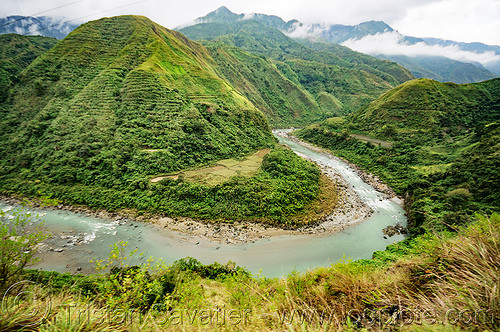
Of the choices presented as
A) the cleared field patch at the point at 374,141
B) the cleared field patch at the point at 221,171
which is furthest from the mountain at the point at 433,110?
the cleared field patch at the point at 221,171

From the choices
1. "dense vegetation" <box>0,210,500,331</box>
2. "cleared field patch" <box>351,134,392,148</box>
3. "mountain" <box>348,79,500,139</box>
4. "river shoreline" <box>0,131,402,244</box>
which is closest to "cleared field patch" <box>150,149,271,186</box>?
"river shoreline" <box>0,131,402,244</box>

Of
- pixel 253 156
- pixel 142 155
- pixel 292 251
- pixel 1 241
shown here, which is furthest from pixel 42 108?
A: pixel 292 251

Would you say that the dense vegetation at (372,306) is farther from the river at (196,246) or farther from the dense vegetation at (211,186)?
the river at (196,246)

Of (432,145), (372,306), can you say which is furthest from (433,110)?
(372,306)

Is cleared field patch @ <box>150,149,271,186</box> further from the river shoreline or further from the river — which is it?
the river

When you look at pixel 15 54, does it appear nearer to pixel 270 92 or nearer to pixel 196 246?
pixel 196 246
